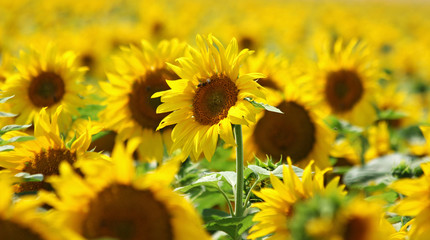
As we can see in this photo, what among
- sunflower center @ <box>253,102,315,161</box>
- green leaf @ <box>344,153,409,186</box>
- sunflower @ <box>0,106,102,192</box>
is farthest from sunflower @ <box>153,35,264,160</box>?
green leaf @ <box>344,153,409,186</box>

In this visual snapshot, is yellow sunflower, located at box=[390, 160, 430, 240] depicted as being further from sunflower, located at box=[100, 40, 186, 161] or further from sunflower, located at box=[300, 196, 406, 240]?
sunflower, located at box=[100, 40, 186, 161]

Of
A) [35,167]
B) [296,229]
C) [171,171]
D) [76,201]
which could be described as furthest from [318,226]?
[35,167]

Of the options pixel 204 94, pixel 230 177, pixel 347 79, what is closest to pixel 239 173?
pixel 230 177

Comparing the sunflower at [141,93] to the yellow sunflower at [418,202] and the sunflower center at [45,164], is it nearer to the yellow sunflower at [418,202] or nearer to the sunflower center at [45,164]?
the sunflower center at [45,164]

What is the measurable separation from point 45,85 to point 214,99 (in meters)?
1.31

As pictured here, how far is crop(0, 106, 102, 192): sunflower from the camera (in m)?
2.01

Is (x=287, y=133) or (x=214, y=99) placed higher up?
(x=214, y=99)

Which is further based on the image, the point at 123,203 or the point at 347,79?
the point at 347,79

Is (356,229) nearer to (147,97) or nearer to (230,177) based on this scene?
(230,177)

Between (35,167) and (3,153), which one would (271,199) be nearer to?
(35,167)

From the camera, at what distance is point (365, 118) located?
3.81m

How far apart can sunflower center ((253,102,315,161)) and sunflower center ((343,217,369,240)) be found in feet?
5.71

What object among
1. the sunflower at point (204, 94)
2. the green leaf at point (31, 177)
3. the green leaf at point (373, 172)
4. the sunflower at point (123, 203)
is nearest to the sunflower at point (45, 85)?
the sunflower at point (204, 94)

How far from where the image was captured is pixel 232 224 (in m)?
1.95
